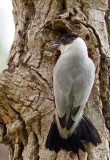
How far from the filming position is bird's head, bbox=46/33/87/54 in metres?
1.48

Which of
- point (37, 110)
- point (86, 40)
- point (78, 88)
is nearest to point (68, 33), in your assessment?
point (86, 40)

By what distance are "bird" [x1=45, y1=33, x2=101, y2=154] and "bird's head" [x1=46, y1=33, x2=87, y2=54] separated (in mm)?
83

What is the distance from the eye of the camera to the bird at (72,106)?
1.31m

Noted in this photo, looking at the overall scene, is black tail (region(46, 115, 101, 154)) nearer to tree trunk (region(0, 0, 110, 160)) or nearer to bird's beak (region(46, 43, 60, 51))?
tree trunk (region(0, 0, 110, 160))

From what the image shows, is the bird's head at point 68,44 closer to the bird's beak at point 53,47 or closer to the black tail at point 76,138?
the bird's beak at point 53,47

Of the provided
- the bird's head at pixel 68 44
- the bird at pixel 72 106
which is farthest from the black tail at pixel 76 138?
the bird's head at pixel 68 44

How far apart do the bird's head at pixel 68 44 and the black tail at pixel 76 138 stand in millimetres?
407

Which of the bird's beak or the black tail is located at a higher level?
the bird's beak

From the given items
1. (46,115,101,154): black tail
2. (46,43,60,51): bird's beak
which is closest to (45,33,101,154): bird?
(46,115,101,154): black tail

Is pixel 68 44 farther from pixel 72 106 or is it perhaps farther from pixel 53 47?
pixel 72 106

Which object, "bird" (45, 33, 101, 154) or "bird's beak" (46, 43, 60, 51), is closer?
"bird" (45, 33, 101, 154)

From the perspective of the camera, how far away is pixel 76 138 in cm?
134

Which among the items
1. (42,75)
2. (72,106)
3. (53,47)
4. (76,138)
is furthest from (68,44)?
(76,138)

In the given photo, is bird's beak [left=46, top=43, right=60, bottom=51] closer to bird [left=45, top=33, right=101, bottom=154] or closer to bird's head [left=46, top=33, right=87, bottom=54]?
bird's head [left=46, top=33, right=87, bottom=54]
